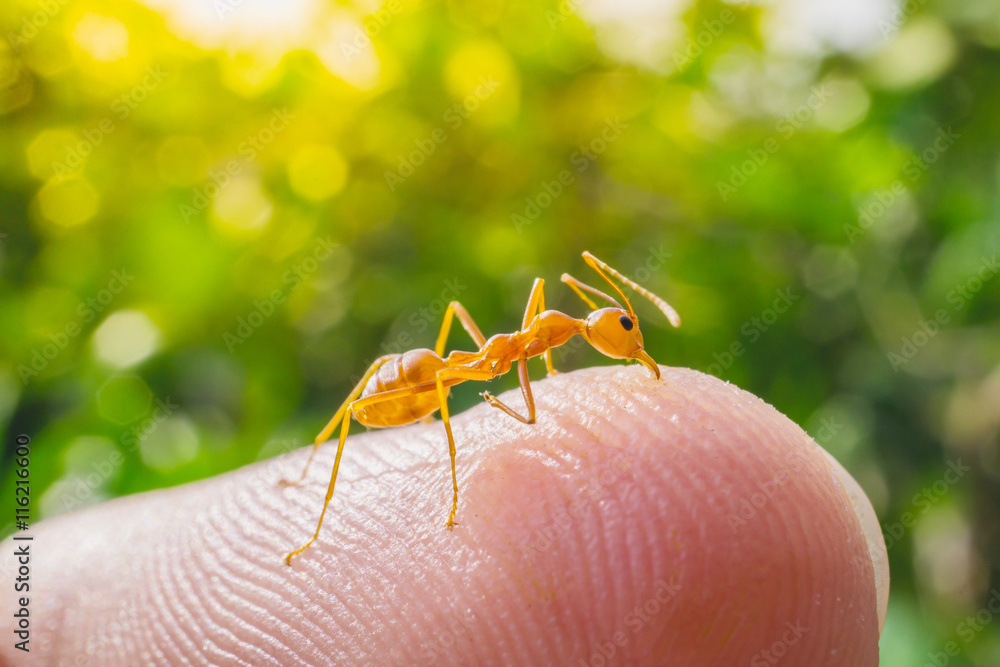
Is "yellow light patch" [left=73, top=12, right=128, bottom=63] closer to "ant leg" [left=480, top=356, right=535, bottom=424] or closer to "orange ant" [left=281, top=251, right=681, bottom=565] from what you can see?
"orange ant" [left=281, top=251, right=681, bottom=565]

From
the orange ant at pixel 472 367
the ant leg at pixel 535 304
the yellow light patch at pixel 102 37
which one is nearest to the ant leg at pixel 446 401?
the orange ant at pixel 472 367

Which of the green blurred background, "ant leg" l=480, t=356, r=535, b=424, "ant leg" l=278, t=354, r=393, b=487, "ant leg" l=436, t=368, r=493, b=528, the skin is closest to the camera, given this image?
the skin

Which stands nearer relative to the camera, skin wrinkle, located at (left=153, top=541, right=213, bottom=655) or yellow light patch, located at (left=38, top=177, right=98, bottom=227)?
skin wrinkle, located at (left=153, top=541, right=213, bottom=655)

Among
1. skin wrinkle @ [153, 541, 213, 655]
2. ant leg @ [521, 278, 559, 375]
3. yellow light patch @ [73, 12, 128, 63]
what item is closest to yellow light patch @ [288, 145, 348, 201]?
yellow light patch @ [73, 12, 128, 63]

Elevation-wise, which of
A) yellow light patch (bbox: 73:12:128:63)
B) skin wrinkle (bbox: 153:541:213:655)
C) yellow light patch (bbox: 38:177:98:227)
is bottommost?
skin wrinkle (bbox: 153:541:213:655)

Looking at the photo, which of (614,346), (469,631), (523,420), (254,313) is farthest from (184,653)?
(254,313)

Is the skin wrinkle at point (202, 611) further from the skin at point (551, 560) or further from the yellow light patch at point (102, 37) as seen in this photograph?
the yellow light patch at point (102, 37)

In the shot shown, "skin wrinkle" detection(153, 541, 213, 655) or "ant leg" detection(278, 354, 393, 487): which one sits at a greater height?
"ant leg" detection(278, 354, 393, 487)
